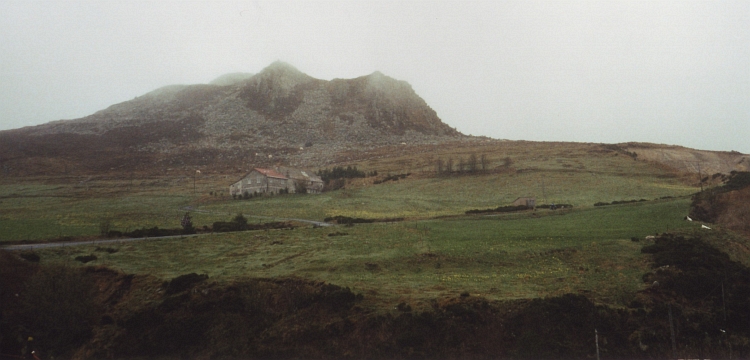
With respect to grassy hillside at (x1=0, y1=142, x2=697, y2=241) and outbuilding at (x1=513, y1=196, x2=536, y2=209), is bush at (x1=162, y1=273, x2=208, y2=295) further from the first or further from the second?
outbuilding at (x1=513, y1=196, x2=536, y2=209)

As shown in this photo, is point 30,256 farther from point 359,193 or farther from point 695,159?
point 695,159

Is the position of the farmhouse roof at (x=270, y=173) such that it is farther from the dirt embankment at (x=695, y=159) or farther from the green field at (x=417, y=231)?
the dirt embankment at (x=695, y=159)

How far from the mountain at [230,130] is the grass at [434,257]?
87679 millimetres

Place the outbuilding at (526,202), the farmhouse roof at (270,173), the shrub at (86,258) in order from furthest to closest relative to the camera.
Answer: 1. the farmhouse roof at (270,173)
2. the outbuilding at (526,202)
3. the shrub at (86,258)

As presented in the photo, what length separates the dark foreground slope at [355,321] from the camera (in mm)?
24000

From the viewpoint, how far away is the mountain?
5379 inches

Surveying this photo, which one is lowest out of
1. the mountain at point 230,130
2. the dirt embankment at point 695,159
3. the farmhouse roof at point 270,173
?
the farmhouse roof at point 270,173

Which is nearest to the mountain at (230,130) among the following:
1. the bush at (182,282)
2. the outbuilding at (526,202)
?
the outbuilding at (526,202)

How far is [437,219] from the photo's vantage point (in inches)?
2292

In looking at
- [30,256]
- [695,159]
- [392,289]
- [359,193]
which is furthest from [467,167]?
[30,256]

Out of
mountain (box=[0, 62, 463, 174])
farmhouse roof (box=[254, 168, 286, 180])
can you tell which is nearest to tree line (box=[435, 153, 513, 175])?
farmhouse roof (box=[254, 168, 286, 180])

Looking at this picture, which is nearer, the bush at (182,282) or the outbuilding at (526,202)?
the bush at (182,282)

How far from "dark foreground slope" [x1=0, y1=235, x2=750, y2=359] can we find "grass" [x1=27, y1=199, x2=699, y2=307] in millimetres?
1565

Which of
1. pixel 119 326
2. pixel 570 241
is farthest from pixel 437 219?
pixel 119 326
